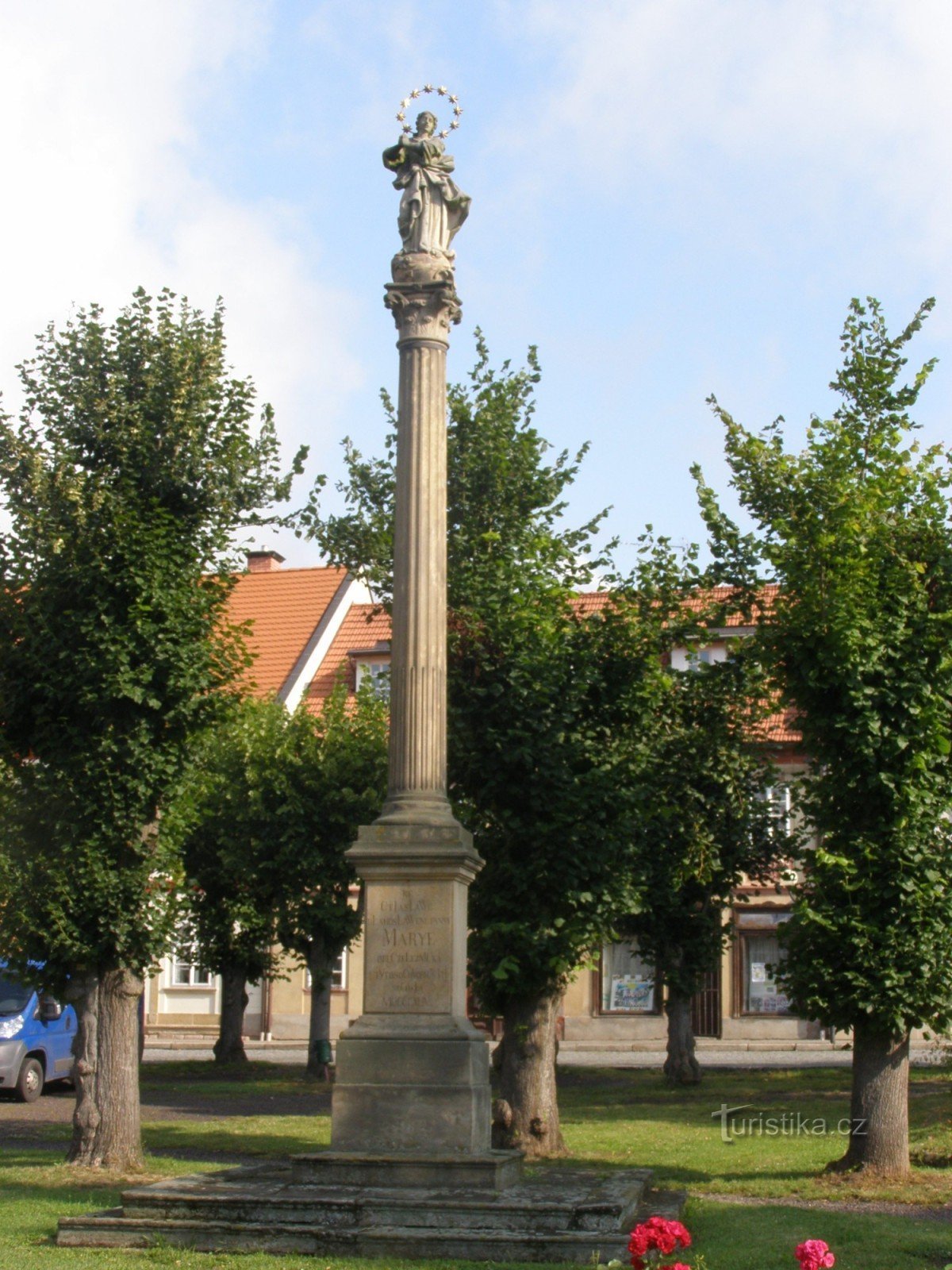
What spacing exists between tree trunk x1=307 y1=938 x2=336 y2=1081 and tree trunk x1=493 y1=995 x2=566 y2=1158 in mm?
11232

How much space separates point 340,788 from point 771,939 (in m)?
16.4

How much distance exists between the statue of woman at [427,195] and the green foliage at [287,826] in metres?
15.0

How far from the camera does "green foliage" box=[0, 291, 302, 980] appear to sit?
1662cm

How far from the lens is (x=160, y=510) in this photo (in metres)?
17.1

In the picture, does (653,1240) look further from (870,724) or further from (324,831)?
(324,831)

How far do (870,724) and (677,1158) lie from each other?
5613 millimetres

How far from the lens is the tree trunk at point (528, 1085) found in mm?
18734

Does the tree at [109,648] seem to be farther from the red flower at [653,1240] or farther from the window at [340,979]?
the window at [340,979]

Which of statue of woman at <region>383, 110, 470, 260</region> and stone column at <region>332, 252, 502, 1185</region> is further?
statue of woman at <region>383, 110, 470, 260</region>

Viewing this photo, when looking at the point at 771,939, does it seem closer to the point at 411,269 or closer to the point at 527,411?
the point at 527,411

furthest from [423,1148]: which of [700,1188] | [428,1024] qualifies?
[700,1188]

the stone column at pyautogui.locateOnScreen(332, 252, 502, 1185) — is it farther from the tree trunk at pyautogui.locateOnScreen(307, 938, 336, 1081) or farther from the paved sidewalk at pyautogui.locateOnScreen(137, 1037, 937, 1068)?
the paved sidewalk at pyautogui.locateOnScreen(137, 1037, 937, 1068)

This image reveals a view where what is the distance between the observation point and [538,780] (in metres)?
18.9

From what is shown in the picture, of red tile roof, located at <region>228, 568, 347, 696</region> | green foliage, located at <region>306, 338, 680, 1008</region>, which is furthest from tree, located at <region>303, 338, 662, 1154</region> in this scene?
red tile roof, located at <region>228, 568, 347, 696</region>
